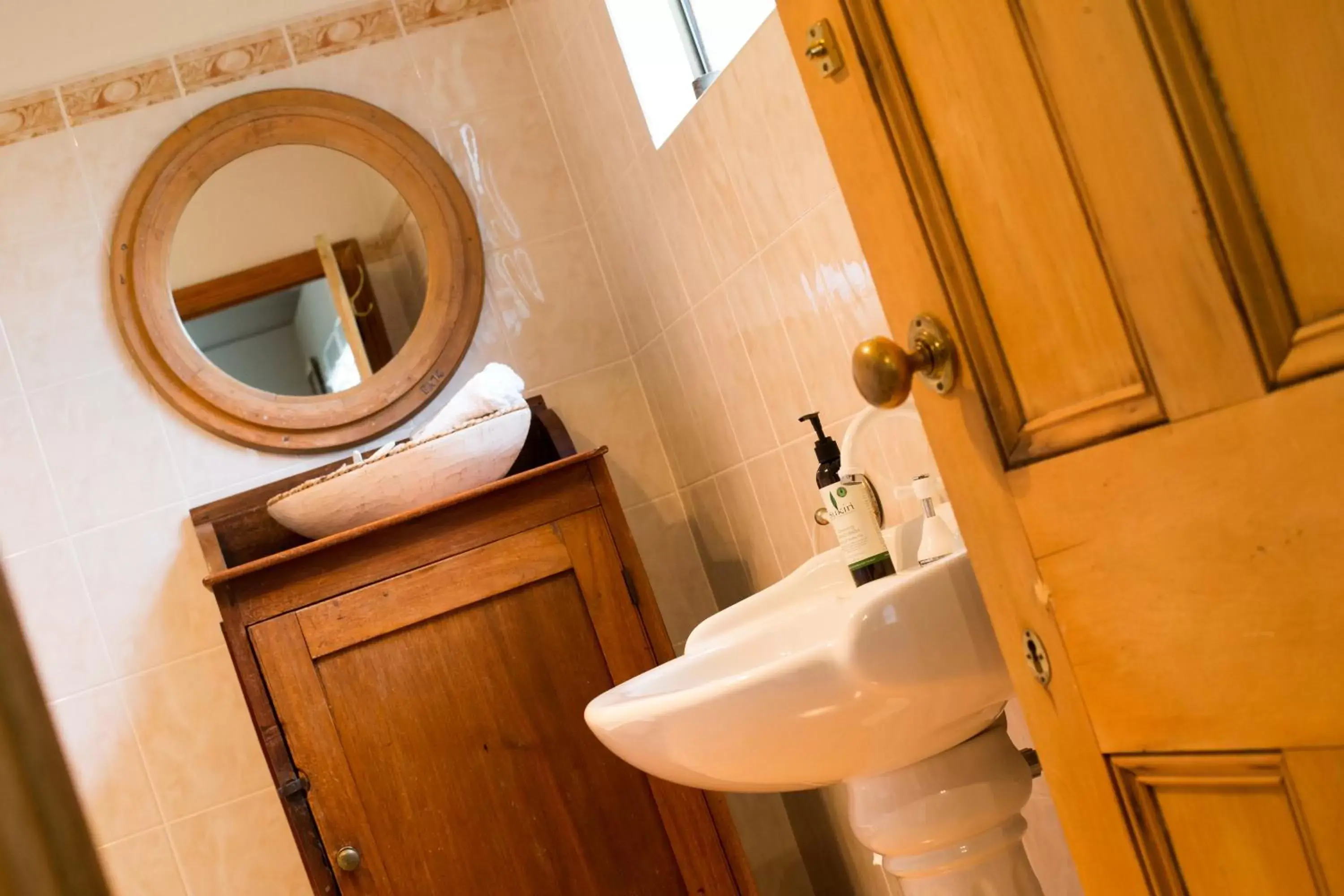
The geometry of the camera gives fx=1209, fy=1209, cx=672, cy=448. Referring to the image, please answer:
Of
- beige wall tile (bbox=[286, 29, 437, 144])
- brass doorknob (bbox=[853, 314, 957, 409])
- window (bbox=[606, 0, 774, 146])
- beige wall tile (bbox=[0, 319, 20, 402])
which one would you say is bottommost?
brass doorknob (bbox=[853, 314, 957, 409])

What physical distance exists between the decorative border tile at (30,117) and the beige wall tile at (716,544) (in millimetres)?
1390

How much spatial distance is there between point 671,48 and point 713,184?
0.37 m

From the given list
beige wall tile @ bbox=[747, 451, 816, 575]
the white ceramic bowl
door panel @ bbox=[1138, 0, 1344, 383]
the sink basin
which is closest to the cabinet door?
the white ceramic bowl

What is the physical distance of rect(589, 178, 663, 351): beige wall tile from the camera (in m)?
2.27

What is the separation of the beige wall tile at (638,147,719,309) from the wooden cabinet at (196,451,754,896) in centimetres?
35

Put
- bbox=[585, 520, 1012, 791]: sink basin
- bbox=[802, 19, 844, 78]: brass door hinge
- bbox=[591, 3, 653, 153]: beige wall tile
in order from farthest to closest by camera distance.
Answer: bbox=[591, 3, 653, 153]: beige wall tile
bbox=[585, 520, 1012, 791]: sink basin
bbox=[802, 19, 844, 78]: brass door hinge

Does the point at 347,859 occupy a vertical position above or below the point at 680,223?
below

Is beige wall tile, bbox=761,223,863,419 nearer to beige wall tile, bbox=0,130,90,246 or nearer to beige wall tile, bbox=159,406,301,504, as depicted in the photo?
beige wall tile, bbox=159,406,301,504

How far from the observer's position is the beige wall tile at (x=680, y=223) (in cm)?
191

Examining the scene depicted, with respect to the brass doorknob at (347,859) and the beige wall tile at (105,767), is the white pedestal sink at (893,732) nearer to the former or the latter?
the brass doorknob at (347,859)

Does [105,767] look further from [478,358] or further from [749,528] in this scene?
[749,528]

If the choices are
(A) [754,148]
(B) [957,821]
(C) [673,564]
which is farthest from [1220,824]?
(C) [673,564]

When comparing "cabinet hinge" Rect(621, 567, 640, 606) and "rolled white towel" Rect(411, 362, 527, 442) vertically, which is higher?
"rolled white towel" Rect(411, 362, 527, 442)

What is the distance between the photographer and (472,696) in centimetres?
180
